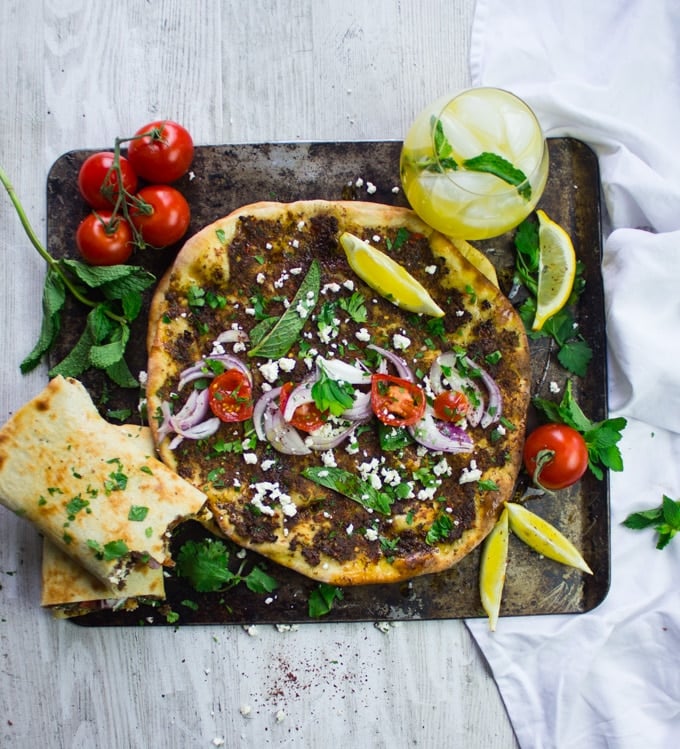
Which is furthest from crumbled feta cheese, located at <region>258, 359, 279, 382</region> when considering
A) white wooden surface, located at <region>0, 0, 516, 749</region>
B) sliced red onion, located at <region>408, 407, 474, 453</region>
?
white wooden surface, located at <region>0, 0, 516, 749</region>

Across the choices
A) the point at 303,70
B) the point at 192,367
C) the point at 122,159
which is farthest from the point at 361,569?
the point at 303,70

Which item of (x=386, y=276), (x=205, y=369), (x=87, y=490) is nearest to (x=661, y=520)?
(x=386, y=276)

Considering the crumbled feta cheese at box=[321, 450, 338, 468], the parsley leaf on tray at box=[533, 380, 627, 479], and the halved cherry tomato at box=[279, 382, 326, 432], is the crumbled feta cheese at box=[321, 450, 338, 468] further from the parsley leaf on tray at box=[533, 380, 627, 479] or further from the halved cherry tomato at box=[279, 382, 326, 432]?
the parsley leaf on tray at box=[533, 380, 627, 479]

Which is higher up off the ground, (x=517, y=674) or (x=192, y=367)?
(x=192, y=367)

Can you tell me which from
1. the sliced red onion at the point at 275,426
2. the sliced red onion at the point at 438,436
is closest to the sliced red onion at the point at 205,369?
the sliced red onion at the point at 275,426

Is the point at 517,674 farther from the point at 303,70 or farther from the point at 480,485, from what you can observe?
the point at 303,70
